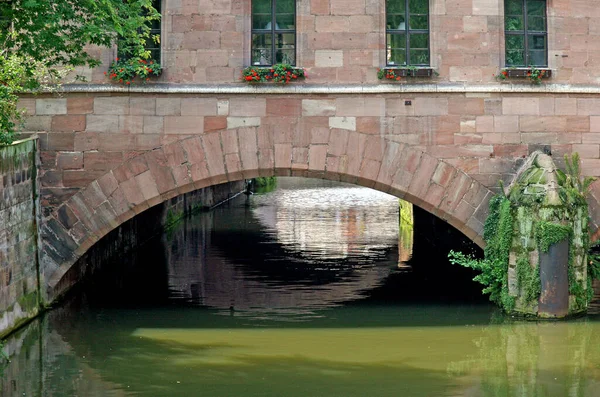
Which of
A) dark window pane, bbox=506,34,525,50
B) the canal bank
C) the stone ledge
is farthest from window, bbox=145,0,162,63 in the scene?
dark window pane, bbox=506,34,525,50

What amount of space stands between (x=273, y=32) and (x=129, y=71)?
2118 mm

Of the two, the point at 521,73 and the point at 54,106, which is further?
the point at 521,73

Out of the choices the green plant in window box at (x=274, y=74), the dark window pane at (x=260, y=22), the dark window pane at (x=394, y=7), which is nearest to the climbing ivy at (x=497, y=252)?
the dark window pane at (x=394, y=7)

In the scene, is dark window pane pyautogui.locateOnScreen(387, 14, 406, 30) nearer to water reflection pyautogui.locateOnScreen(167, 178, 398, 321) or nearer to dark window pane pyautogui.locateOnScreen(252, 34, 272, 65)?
dark window pane pyautogui.locateOnScreen(252, 34, 272, 65)

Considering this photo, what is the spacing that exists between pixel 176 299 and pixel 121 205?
92.2 inches

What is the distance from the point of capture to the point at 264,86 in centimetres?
1628

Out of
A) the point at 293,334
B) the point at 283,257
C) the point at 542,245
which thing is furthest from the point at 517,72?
the point at 283,257

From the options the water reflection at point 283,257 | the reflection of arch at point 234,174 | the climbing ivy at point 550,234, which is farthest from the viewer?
the water reflection at point 283,257

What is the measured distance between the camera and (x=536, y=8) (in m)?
16.7

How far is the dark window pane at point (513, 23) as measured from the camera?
16.7 metres

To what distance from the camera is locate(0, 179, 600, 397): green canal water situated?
1255cm

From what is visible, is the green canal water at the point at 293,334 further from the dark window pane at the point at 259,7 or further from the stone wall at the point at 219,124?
the dark window pane at the point at 259,7

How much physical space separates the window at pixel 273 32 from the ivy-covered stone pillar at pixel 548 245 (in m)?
3.76

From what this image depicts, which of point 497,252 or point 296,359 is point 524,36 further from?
point 296,359
